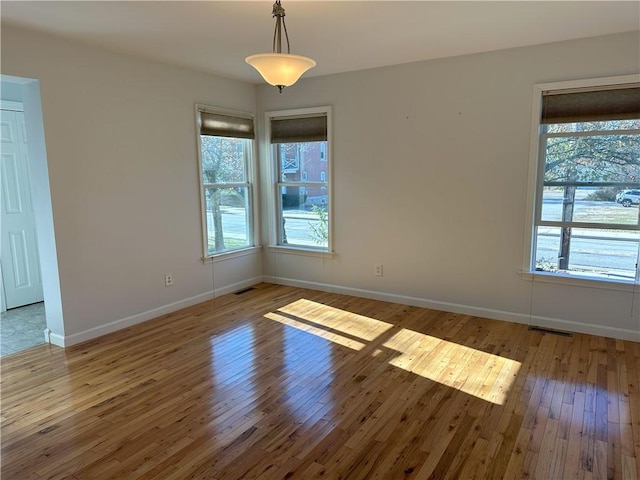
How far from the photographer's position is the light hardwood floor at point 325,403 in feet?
7.20

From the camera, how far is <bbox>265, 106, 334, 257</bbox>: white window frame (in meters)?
4.94

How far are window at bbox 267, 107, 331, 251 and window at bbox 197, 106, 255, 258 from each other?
0.36 meters

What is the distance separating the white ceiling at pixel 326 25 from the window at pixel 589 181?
0.54 meters

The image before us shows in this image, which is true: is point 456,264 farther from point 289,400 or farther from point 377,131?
point 289,400

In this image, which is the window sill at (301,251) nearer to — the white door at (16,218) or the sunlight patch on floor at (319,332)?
the sunlight patch on floor at (319,332)

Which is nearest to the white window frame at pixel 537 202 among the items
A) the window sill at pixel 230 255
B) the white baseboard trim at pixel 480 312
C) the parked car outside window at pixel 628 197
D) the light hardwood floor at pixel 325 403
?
the white baseboard trim at pixel 480 312

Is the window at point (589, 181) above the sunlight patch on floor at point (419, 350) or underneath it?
above

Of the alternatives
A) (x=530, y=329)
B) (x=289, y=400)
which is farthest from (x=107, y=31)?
(x=530, y=329)

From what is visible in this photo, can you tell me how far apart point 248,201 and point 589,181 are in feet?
12.1

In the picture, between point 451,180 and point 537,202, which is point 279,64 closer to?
point 451,180

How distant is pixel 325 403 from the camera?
2.75m

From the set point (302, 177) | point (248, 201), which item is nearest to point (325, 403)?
point (302, 177)

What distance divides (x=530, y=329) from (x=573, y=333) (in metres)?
0.34

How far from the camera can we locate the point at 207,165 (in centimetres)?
487
